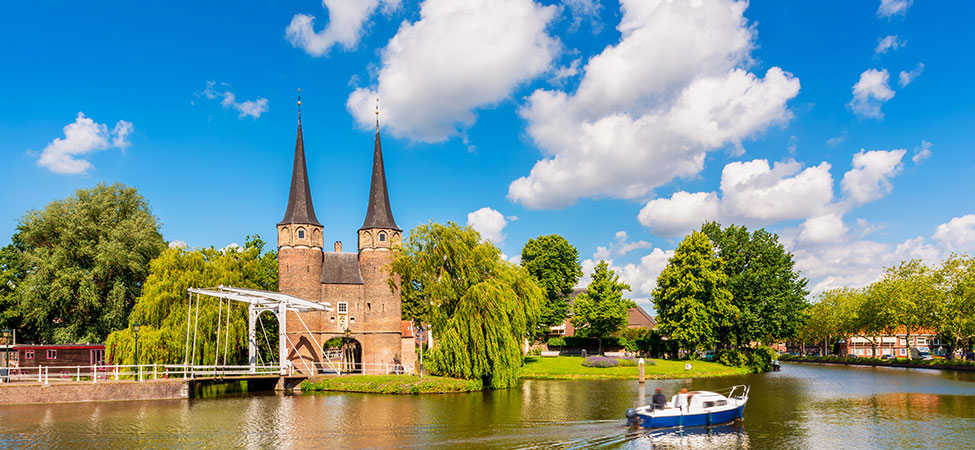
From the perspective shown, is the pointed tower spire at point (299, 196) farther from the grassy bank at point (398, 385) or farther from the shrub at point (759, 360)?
the shrub at point (759, 360)

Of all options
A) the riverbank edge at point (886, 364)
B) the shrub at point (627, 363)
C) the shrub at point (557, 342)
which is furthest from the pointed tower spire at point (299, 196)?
the riverbank edge at point (886, 364)

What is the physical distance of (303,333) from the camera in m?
43.2

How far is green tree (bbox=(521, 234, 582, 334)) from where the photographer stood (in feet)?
201

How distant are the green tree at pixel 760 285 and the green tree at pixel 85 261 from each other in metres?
45.3

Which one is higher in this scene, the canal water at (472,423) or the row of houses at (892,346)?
the canal water at (472,423)

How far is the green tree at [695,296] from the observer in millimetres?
52250

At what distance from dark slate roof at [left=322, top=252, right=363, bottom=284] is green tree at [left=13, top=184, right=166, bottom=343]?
37.2ft

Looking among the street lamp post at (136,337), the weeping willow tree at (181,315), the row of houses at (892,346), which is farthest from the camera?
the row of houses at (892,346)

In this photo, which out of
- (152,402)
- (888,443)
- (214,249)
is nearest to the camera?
(888,443)

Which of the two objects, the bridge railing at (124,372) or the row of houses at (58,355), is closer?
the bridge railing at (124,372)

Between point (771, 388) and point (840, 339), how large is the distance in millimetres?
54570

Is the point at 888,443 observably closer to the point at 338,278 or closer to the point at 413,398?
the point at 413,398

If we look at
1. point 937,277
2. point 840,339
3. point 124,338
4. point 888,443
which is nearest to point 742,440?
point 888,443

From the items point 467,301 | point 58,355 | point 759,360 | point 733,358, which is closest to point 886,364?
point 759,360
